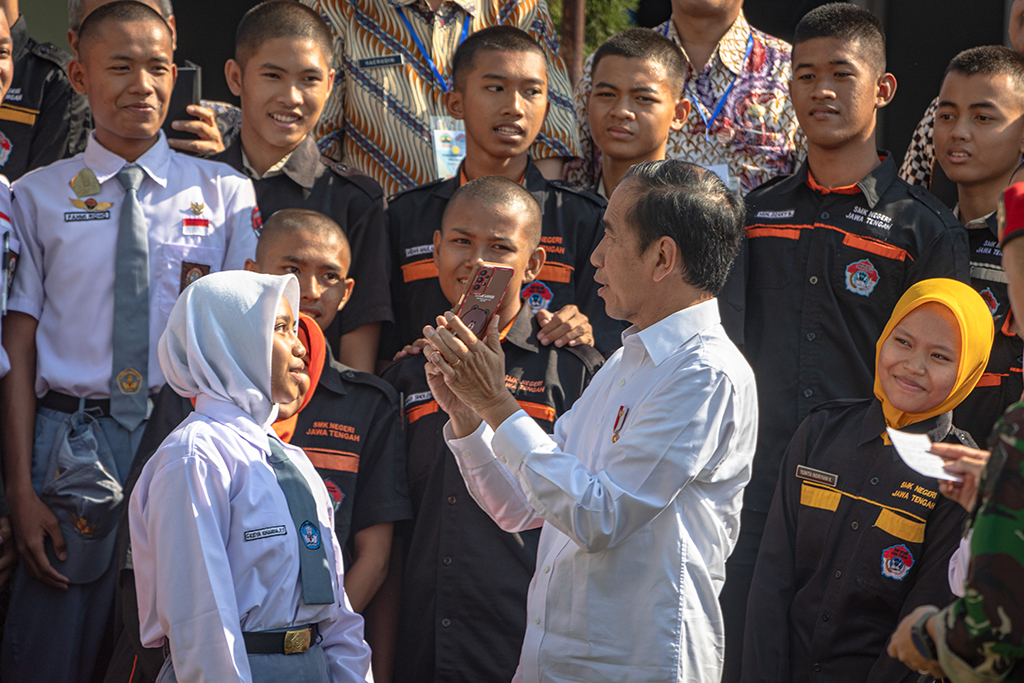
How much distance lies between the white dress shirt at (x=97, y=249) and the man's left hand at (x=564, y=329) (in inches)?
45.5

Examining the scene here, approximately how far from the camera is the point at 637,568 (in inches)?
94.1

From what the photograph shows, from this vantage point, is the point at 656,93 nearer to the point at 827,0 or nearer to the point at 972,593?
the point at 827,0

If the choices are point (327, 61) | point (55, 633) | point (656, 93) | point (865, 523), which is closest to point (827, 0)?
point (656, 93)

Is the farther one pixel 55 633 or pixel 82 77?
pixel 82 77

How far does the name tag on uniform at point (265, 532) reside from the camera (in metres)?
2.57

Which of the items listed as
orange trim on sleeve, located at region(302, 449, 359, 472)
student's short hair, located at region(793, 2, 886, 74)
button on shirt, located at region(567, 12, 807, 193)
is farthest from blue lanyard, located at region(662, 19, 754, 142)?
orange trim on sleeve, located at region(302, 449, 359, 472)

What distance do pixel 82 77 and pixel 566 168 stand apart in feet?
7.11

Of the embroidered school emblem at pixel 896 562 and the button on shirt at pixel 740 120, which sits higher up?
the button on shirt at pixel 740 120

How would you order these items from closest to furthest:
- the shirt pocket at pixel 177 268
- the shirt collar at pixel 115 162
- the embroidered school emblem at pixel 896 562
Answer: the embroidered school emblem at pixel 896 562 < the shirt pocket at pixel 177 268 < the shirt collar at pixel 115 162

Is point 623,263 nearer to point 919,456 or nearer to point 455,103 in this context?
point 919,456

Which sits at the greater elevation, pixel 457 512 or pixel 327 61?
pixel 327 61

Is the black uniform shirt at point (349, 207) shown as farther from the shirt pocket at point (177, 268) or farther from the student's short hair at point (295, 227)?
the shirt pocket at point (177, 268)

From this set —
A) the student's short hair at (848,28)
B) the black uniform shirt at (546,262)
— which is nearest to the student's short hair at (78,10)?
the black uniform shirt at (546,262)

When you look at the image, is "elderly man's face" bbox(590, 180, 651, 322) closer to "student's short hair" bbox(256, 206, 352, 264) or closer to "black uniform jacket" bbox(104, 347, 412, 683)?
"black uniform jacket" bbox(104, 347, 412, 683)
